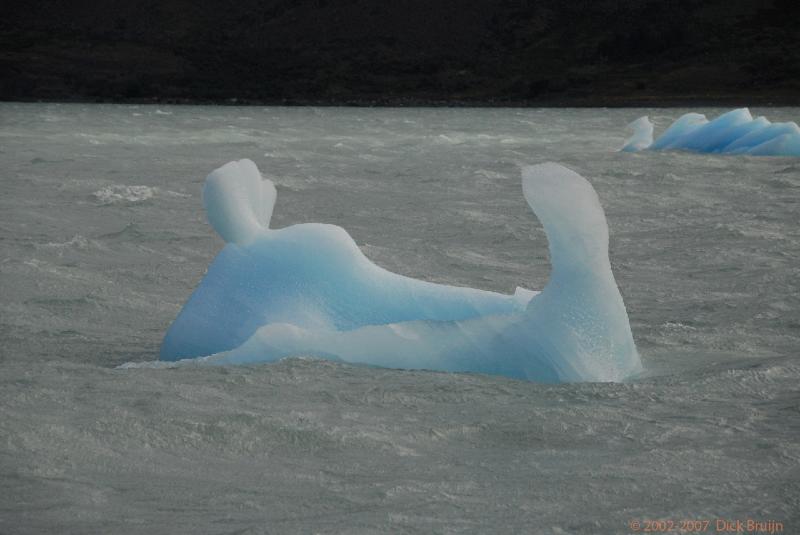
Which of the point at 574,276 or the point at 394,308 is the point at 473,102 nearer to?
the point at 394,308

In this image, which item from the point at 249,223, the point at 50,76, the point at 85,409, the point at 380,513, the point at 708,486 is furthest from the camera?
the point at 50,76

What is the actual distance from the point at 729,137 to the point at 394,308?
2265 cm

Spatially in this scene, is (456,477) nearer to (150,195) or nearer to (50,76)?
(150,195)

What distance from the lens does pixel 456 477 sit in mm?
5074

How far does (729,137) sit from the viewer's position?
91.5ft

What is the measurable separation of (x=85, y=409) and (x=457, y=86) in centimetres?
9359

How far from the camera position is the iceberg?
242 inches

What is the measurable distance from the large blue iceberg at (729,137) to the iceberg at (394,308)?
21308mm

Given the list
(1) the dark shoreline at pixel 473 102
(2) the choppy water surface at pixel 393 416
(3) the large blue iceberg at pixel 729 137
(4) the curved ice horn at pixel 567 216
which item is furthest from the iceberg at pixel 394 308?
(1) the dark shoreline at pixel 473 102

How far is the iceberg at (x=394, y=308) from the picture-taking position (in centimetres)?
614

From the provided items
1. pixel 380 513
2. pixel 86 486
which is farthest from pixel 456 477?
pixel 86 486

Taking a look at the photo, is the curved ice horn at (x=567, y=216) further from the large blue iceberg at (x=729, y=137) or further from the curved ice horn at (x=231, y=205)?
the large blue iceberg at (x=729, y=137)

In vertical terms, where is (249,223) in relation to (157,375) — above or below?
above

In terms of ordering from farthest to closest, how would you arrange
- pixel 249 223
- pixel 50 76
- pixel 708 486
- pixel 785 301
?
pixel 50 76
pixel 785 301
pixel 249 223
pixel 708 486
